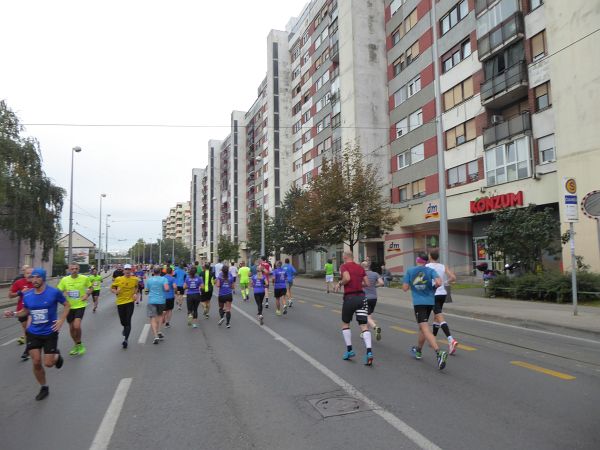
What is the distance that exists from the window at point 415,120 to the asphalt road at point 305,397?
2611cm

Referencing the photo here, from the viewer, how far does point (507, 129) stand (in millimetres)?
23906

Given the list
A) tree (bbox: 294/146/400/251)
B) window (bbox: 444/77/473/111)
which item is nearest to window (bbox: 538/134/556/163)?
window (bbox: 444/77/473/111)

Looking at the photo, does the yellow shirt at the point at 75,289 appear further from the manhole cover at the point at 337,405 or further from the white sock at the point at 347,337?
the manhole cover at the point at 337,405

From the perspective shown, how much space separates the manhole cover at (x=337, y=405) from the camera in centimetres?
456

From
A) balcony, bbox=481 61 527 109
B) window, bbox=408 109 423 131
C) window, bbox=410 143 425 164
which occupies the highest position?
window, bbox=408 109 423 131

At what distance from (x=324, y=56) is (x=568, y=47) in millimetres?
32499

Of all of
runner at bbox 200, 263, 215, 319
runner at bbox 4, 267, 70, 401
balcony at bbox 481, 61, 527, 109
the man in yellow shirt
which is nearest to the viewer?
runner at bbox 4, 267, 70, 401

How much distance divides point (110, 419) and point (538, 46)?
25.1 meters

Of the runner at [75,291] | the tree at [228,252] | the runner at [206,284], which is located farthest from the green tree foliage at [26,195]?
the tree at [228,252]

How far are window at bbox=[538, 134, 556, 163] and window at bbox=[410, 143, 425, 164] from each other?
10552mm

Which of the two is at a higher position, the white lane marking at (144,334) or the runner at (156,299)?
the runner at (156,299)

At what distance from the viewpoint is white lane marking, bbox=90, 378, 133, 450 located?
3932mm

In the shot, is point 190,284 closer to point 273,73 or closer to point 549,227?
point 549,227

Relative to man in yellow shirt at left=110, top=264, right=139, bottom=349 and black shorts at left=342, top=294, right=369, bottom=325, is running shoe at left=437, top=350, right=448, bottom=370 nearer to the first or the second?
black shorts at left=342, top=294, right=369, bottom=325
